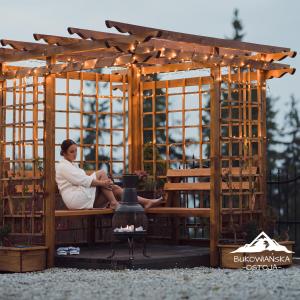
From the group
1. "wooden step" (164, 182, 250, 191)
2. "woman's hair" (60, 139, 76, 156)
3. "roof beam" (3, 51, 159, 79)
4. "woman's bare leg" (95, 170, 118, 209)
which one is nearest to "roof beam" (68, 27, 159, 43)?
"roof beam" (3, 51, 159, 79)

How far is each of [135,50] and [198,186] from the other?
2988 mm

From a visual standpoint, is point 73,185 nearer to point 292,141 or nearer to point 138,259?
point 138,259

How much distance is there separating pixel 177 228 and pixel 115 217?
8.19 ft

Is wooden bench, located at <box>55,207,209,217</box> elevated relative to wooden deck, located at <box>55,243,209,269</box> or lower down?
elevated

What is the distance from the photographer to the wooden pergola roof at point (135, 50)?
441 inches

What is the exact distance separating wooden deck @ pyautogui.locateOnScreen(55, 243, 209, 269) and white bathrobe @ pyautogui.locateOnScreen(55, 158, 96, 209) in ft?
2.26

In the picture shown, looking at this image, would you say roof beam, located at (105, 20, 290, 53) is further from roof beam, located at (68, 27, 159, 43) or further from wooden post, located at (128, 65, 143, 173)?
wooden post, located at (128, 65, 143, 173)

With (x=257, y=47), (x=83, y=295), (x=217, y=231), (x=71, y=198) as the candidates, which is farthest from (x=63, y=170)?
(x=83, y=295)

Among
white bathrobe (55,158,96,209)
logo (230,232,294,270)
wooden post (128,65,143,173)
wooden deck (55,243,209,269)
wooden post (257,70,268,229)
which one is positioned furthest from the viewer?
wooden post (128,65,143,173)

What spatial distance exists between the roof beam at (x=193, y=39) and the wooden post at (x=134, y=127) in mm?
2590

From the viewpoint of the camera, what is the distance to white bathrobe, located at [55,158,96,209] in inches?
499

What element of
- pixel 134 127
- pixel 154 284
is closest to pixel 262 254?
pixel 154 284

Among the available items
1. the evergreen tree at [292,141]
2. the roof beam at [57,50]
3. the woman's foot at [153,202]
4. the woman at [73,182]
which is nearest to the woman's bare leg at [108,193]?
the woman at [73,182]

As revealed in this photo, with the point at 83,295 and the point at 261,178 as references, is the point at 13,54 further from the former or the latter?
the point at 83,295
